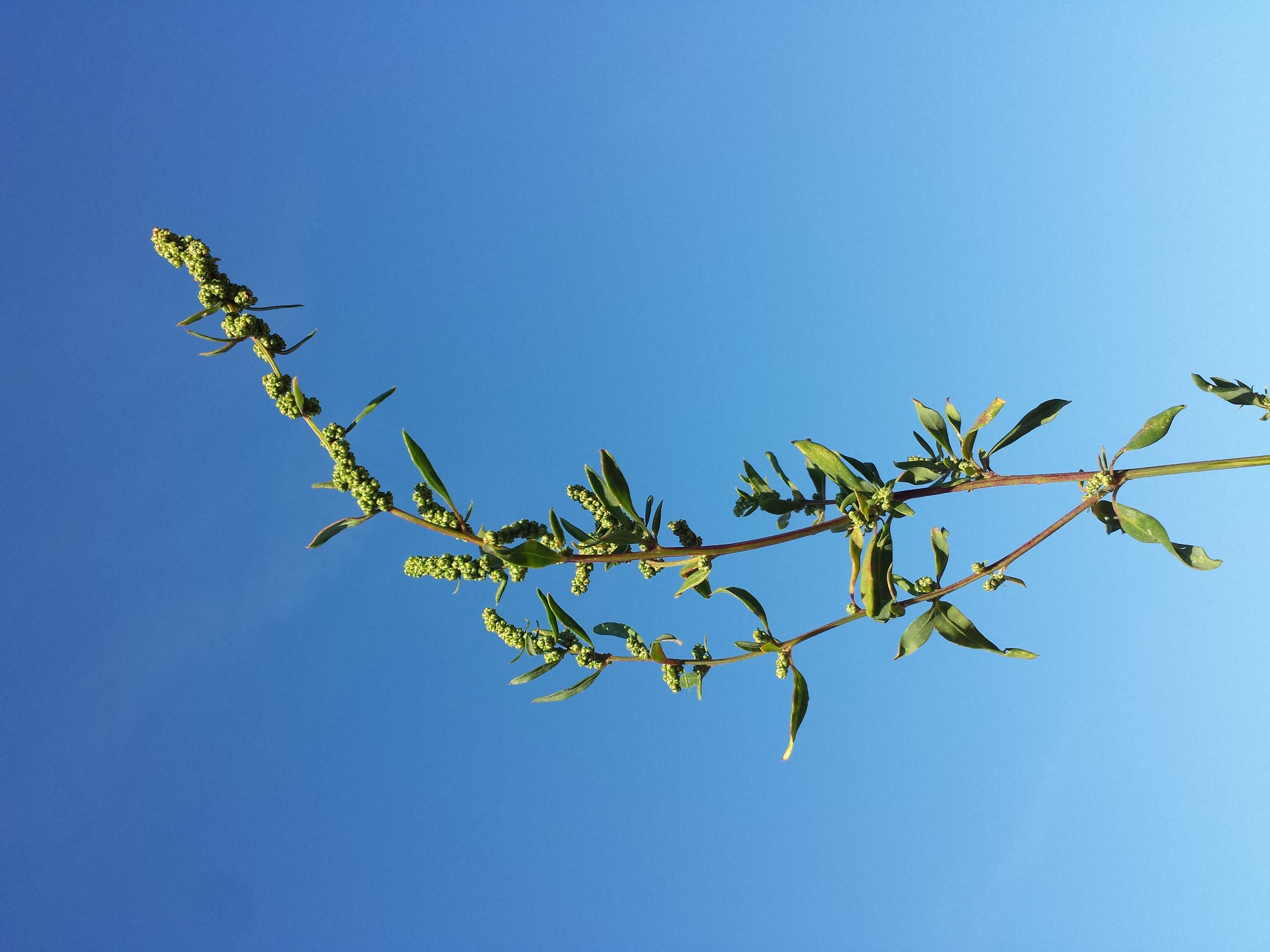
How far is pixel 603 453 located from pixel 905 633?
1464 mm

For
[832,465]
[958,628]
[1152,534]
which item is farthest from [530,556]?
[1152,534]

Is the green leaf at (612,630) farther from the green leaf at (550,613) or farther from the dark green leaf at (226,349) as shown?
the dark green leaf at (226,349)

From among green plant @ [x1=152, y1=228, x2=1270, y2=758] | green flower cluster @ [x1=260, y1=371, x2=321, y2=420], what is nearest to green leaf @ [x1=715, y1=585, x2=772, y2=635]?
green plant @ [x1=152, y1=228, x2=1270, y2=758]

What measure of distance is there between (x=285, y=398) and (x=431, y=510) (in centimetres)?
62

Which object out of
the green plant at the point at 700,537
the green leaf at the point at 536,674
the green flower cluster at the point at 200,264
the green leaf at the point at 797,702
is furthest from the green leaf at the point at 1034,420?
the green flower cluster at the point at 200,264

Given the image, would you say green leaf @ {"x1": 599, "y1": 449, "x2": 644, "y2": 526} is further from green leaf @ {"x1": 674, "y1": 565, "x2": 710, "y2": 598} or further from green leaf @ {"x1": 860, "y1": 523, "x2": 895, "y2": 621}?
green leaf @ {"x1": 860, "y1": 523, "x2": 895, "y2": 621}

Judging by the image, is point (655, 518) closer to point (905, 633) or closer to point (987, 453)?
point (905, 633)

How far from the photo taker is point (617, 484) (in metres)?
2.82

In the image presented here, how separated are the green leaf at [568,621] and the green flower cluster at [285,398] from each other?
1.14 meters

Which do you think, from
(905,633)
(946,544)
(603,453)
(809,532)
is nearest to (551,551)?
(603,453)

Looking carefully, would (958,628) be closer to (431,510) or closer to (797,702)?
(797,702)

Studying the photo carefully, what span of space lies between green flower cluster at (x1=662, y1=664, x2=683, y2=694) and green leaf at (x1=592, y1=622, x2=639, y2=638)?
299 mm

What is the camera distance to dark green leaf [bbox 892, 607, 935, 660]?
3035 mm

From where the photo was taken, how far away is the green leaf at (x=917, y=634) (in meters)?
3.04
